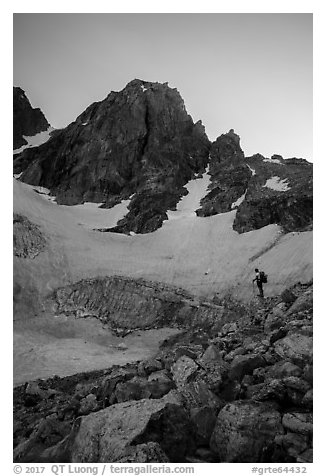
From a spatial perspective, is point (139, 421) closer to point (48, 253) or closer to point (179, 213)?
point (48, 253)

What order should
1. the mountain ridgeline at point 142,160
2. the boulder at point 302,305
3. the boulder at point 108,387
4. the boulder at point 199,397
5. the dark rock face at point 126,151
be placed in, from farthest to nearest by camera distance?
the dark rock face at point 126,151 < the mountain ridgeline at point 142,160 < the boulder at point 302,305 < the boulder at point 108,387 < the boulder at point 199,397

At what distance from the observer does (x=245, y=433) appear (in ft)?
19.6

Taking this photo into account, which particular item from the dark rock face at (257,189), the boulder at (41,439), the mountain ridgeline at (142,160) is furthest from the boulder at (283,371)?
the mountain ridgeline at (142,160)

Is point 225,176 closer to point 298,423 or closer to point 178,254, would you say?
point 178,254

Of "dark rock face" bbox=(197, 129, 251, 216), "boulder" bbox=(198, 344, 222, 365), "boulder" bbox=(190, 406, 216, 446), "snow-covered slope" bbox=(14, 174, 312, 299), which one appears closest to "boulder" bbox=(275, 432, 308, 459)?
"boulder" bbox=(190, 406, 216, 446)

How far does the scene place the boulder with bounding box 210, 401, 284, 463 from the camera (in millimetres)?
5918

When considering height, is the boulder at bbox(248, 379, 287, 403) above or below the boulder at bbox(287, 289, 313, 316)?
below

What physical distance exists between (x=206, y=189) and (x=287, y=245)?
31.5 m

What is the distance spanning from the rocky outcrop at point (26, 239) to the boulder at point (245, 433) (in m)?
18.5

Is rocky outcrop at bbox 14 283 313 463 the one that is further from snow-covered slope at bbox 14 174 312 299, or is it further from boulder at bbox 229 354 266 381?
snow-covered slope at bbox 14 174 312 299

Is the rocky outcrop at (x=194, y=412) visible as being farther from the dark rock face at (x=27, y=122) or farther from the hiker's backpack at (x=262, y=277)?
the dark rock face at (x=27, y=122)

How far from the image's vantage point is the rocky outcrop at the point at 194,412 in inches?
235
